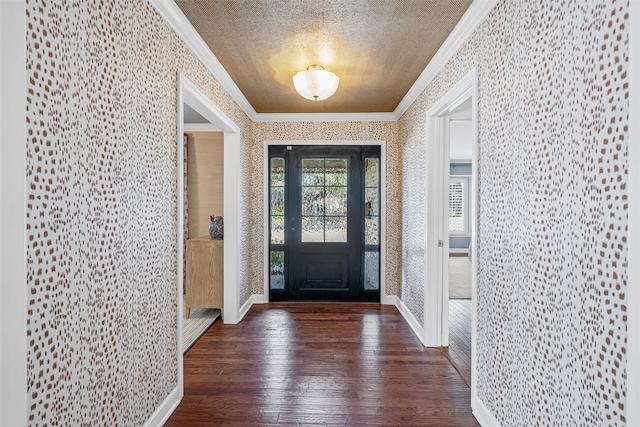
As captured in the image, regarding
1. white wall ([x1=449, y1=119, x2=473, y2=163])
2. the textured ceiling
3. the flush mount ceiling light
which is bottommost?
the flush mount ceiling light

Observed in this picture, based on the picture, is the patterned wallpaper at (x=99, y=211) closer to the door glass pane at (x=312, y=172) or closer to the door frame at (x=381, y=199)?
the door frame at (x=381, y=199)

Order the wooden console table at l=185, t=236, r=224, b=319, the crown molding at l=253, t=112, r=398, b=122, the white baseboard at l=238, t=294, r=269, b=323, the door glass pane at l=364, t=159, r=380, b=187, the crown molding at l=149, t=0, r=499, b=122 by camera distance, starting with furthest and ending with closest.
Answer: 1. the door glass pane at l=364, t=159, r=380, b=187
2. the crown molding at l=253, t=112, r=398, b=122
3. the white baseboard at l=238, t=294, r=269, b=323
4. the wooden console table at l=185, t=236, r=224, b=319
5. the crown molding at l=149, t=0, r=499, b=122

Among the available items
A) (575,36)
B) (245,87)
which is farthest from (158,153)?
(575,36)

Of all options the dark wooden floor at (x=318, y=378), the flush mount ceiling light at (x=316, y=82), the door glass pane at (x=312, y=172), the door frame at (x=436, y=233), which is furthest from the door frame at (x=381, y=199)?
Answer: the flush mount ceiling light at (x=316, y=82)

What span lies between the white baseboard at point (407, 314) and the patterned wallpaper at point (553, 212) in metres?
1.25

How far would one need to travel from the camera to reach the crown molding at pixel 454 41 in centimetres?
200

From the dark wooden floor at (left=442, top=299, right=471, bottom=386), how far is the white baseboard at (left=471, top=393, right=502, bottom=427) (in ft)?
1.26

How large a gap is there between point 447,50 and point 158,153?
7.27ft

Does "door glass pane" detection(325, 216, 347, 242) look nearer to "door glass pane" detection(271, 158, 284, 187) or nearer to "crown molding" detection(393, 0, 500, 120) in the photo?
"door glass pane" detection(271, 158, 284, 187)

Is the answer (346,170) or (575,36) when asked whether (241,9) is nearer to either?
(575,36)

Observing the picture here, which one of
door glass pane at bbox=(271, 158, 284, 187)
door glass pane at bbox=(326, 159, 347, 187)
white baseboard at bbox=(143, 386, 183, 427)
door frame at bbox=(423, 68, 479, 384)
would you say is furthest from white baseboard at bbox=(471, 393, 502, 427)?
door glass pane at bbox=(271, 158, 284, 187)

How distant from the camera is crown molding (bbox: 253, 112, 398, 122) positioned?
14.7ft

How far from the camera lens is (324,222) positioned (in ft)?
15.2

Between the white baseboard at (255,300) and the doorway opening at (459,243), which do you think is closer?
the doorway opening at (459,243)
